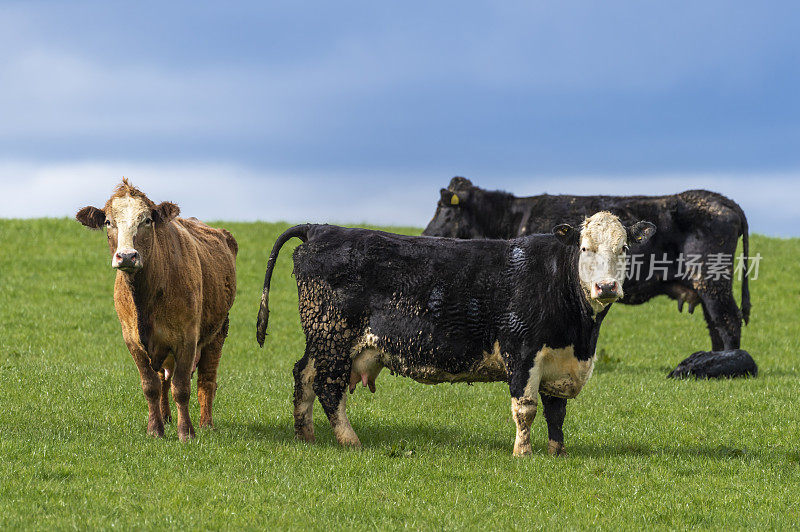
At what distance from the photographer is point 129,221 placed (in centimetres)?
966

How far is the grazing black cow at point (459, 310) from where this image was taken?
31.6ft

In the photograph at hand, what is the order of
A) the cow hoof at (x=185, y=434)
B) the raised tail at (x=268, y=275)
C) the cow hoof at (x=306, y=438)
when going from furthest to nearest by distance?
the raised tail at (x=268, y=275) → the cow hoof at (x=306, y=438) → the cow hoof at (x=185, y=434)

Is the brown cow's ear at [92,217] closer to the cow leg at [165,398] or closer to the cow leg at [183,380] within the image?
the cow leg at [183,380]

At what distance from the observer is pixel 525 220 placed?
63.4 feet

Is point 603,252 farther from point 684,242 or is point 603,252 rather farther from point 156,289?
point 684,242

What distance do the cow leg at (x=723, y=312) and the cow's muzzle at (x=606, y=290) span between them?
9.87 meters

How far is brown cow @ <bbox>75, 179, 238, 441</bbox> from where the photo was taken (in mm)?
9789

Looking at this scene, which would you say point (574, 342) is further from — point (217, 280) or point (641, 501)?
point (217, 280)

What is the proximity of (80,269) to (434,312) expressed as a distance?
77.2 feet

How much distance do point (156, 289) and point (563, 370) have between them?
15.5 feet

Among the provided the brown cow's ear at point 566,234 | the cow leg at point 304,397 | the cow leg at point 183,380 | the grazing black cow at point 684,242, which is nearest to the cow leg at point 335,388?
the cow leg at point 304,397

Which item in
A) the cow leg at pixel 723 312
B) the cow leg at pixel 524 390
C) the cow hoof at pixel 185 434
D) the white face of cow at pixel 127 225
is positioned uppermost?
the white face of cow at pixel 127 225

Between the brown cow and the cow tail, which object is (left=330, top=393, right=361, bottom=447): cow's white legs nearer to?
the brown cow

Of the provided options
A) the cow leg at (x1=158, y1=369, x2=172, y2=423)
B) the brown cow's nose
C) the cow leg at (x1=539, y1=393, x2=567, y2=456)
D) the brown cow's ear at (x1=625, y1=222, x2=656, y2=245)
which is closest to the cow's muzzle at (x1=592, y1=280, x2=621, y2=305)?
the brown cow's ear at (x1=625, y1=222, x2=656, y2=245)
